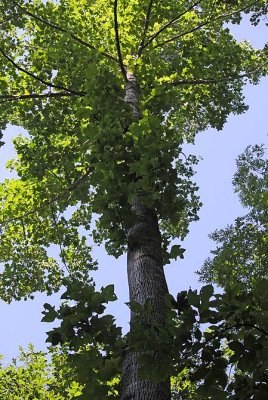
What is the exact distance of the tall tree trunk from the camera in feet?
9.12

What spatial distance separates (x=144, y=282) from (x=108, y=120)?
5.84ft

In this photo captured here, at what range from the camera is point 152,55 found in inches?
319

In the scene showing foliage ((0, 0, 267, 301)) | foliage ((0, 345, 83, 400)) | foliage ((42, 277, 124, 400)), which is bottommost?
foliage ((42, 277, 124, 400))

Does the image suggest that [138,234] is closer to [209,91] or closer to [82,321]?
[82,321]

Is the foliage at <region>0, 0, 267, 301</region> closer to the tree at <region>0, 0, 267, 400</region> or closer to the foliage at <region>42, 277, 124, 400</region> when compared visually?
the tree at <region>0, 0, 267, 400</region>

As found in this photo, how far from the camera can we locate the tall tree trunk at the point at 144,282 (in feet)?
9.12

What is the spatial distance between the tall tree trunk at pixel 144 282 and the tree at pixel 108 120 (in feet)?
0.04

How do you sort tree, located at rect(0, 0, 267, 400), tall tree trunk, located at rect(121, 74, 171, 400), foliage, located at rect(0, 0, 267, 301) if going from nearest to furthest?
tall tree trunk, located at rect(121, 74, 171, 400)
tree, located at rect(0, 0, 267, 400)
foliage, located at rect(0, 0, 267, 301)

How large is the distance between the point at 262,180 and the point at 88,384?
12023mm

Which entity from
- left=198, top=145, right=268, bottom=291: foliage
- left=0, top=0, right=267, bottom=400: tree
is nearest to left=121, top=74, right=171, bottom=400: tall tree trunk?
left=0, top=0, right=267, bottom=400: tree

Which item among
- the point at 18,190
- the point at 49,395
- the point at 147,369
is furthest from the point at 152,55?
the point at 49,395

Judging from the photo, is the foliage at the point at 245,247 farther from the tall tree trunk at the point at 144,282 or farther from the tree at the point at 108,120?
the tall tree trunk at the point at 144,282

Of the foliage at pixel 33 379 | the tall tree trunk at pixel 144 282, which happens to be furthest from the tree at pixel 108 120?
the foliage at pixel 33 379

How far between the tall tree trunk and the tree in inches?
0.5
